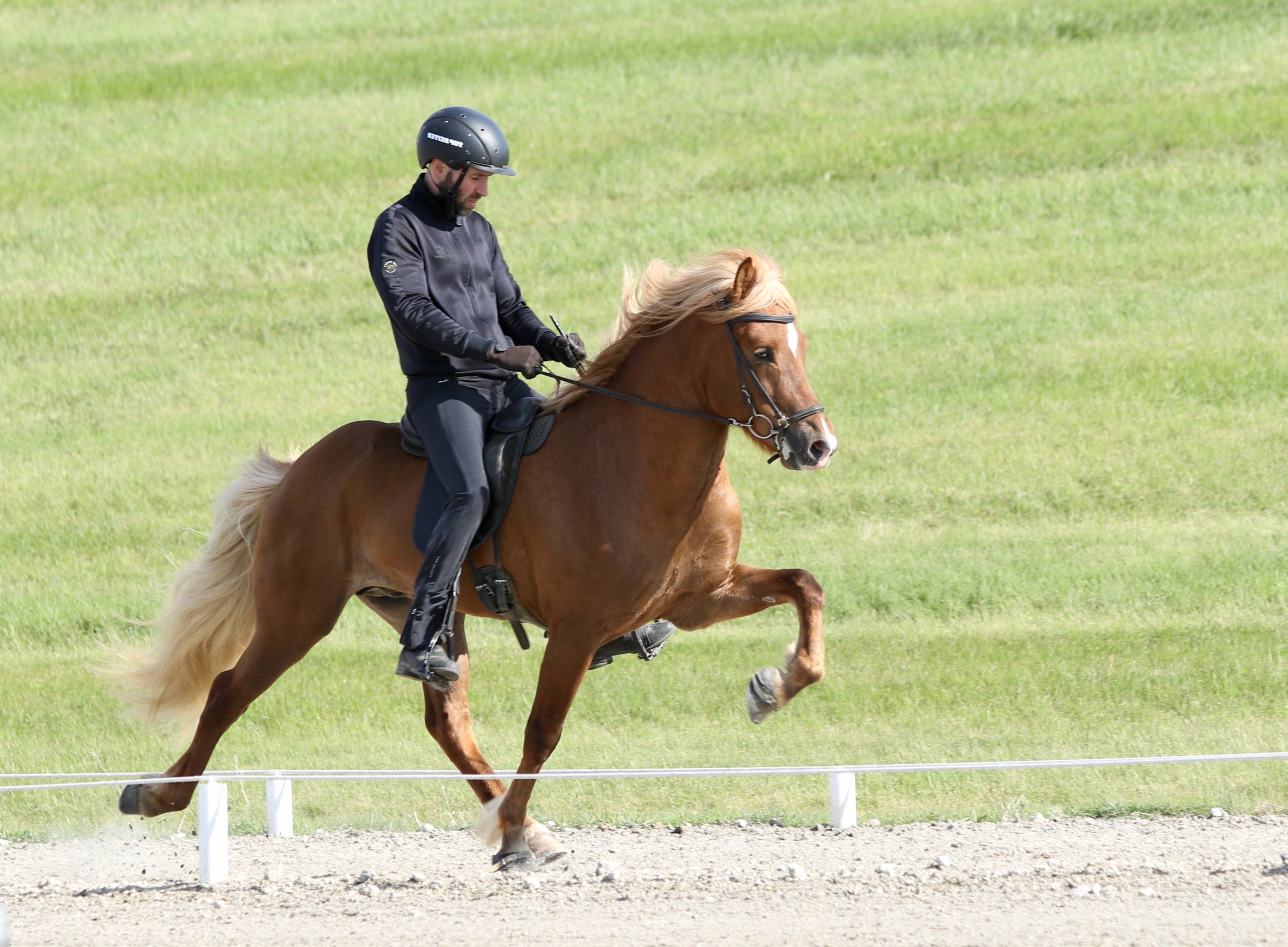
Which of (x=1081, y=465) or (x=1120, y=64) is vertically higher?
(x=1120, y=64)

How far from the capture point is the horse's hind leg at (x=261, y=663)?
6750mm

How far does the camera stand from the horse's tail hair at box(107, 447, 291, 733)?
711 centimetres

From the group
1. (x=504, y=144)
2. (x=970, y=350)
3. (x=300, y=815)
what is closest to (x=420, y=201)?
(x=504, y=144)

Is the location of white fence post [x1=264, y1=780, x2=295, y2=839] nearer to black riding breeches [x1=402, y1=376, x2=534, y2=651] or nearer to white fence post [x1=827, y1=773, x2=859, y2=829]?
black riding breeches [x1=402, y1=376, x2=534, y2=651]

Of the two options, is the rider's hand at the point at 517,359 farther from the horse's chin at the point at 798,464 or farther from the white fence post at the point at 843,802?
the white fence post at the point at 843,802

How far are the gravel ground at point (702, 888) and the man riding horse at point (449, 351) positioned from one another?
3.16 feet

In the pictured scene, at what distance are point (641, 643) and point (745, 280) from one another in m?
1.68

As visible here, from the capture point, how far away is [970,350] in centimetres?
1555

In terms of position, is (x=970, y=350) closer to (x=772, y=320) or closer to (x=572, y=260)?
(x=572, y=260)

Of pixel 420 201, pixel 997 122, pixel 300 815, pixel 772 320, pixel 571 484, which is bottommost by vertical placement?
pixel 300 815

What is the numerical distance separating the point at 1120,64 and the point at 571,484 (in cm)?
1903

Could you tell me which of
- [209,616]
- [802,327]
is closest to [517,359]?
[209,616]

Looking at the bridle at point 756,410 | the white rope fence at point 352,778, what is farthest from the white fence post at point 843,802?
the bridle at point 756,410

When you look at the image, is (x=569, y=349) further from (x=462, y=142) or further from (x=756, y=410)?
(x=756, y=410)
